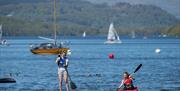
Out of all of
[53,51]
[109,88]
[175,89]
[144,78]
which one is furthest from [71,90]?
[53,51]

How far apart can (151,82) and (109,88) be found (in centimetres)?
736

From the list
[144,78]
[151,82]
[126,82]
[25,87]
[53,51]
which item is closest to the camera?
[126,82]

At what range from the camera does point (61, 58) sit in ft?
143

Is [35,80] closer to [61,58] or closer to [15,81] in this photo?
[15,81]

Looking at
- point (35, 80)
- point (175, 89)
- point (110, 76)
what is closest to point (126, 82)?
point (175, 89)

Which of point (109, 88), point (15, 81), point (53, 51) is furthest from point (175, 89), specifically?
point (53, 51)

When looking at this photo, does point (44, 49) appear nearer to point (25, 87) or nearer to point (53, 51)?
point (53, 51)

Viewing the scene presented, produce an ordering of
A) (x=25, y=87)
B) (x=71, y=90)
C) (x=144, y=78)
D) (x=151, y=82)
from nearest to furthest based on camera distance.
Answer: (x=71, y=90), (x=25, y=87), (x=151, y=82), (x=144, y=78)

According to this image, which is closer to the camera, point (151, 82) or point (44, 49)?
point (151, 82)

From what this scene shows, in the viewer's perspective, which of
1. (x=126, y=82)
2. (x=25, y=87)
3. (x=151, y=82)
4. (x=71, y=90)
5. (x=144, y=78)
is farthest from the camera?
(x=144, y=78)

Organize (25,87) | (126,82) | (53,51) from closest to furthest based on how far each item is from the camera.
Result: (126,82) → (25,87) → (53,51)

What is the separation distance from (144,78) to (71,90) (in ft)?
50.6

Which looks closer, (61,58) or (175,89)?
(61,58)

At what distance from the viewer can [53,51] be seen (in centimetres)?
12481
